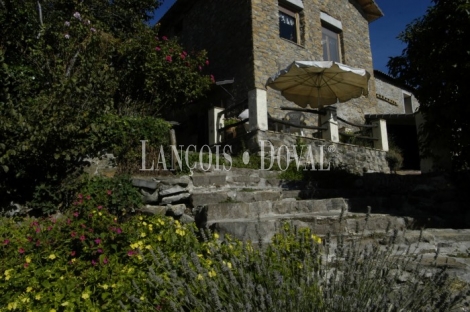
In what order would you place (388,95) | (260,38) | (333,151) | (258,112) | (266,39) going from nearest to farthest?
(258,112), (333,151), (260,38), (266,39), (388,95)

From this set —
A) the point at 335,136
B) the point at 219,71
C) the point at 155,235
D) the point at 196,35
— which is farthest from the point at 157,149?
the point at 196,35

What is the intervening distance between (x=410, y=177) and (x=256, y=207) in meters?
3.40

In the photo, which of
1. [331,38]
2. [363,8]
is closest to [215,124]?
[331,38]

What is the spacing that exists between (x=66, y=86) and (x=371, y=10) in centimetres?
1312

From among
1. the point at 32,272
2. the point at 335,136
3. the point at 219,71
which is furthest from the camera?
the point at 219,71

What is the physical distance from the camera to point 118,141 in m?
6.11

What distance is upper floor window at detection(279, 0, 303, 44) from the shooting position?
12.2 m

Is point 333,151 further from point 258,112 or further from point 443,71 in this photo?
point 443,71

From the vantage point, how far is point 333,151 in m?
8.93

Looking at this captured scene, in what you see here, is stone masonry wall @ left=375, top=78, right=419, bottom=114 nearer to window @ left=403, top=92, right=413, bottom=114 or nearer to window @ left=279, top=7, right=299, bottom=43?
window @ left=403, top=92, right=413, bottom=114

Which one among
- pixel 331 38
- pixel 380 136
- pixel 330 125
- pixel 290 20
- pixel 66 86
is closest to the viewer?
pixel 66 86

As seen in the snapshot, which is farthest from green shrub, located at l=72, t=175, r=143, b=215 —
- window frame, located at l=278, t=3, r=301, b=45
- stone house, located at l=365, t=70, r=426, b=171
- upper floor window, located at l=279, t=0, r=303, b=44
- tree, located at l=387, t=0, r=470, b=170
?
window frame, located at l=278, t=3, r=301, b=45

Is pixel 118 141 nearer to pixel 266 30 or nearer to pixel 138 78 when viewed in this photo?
pixel 138 78

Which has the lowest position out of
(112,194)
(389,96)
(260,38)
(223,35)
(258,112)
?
(112,194)
